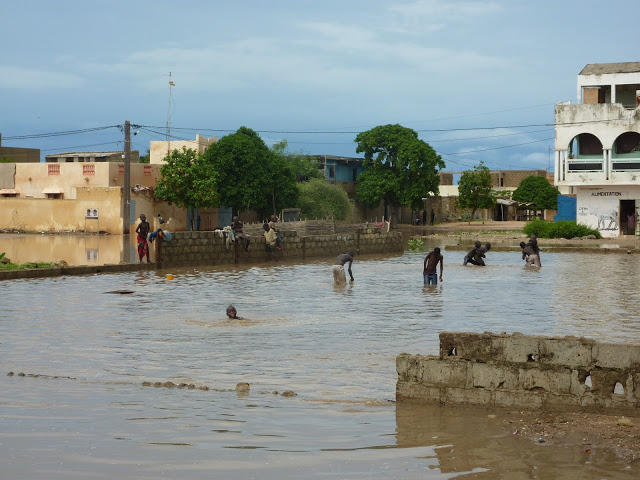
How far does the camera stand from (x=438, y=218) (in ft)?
296

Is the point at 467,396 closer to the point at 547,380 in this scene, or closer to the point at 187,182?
the point at 547,380

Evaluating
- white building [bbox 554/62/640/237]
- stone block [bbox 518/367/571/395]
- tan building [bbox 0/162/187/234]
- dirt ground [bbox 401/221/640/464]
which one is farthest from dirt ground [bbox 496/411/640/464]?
tan building [bbox 0/162/187/234]

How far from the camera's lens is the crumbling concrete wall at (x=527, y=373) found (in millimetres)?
8125

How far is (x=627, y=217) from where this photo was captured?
52.9 meters

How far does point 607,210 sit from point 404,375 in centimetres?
4655

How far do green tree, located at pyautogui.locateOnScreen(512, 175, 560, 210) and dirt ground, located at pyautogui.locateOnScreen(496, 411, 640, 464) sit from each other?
79.7 meters

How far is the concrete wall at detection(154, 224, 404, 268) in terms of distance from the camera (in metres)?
30.2

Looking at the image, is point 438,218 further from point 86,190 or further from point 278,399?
point 278,399

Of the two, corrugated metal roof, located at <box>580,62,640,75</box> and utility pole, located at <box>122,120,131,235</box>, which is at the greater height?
corrugated metal roof, located at <box>580,62,640,75</box>

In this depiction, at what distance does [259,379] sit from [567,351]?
13.4 ft

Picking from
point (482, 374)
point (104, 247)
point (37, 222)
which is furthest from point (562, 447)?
point (37, 222)

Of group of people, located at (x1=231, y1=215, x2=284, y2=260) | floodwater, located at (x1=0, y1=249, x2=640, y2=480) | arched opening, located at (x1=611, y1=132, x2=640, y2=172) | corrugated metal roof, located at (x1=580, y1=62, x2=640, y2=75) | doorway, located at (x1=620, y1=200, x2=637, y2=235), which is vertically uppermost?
corrugated metal roof, located at (x1=580, y1=62, x2=640, y2=75)

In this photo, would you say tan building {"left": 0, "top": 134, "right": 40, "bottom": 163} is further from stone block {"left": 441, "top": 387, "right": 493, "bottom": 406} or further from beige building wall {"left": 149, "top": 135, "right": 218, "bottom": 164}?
stone block {"left": 441, "top": 387, "right": 493, "bottom": 406}

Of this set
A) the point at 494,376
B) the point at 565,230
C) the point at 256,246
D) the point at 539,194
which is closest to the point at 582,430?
the point at 494,376
